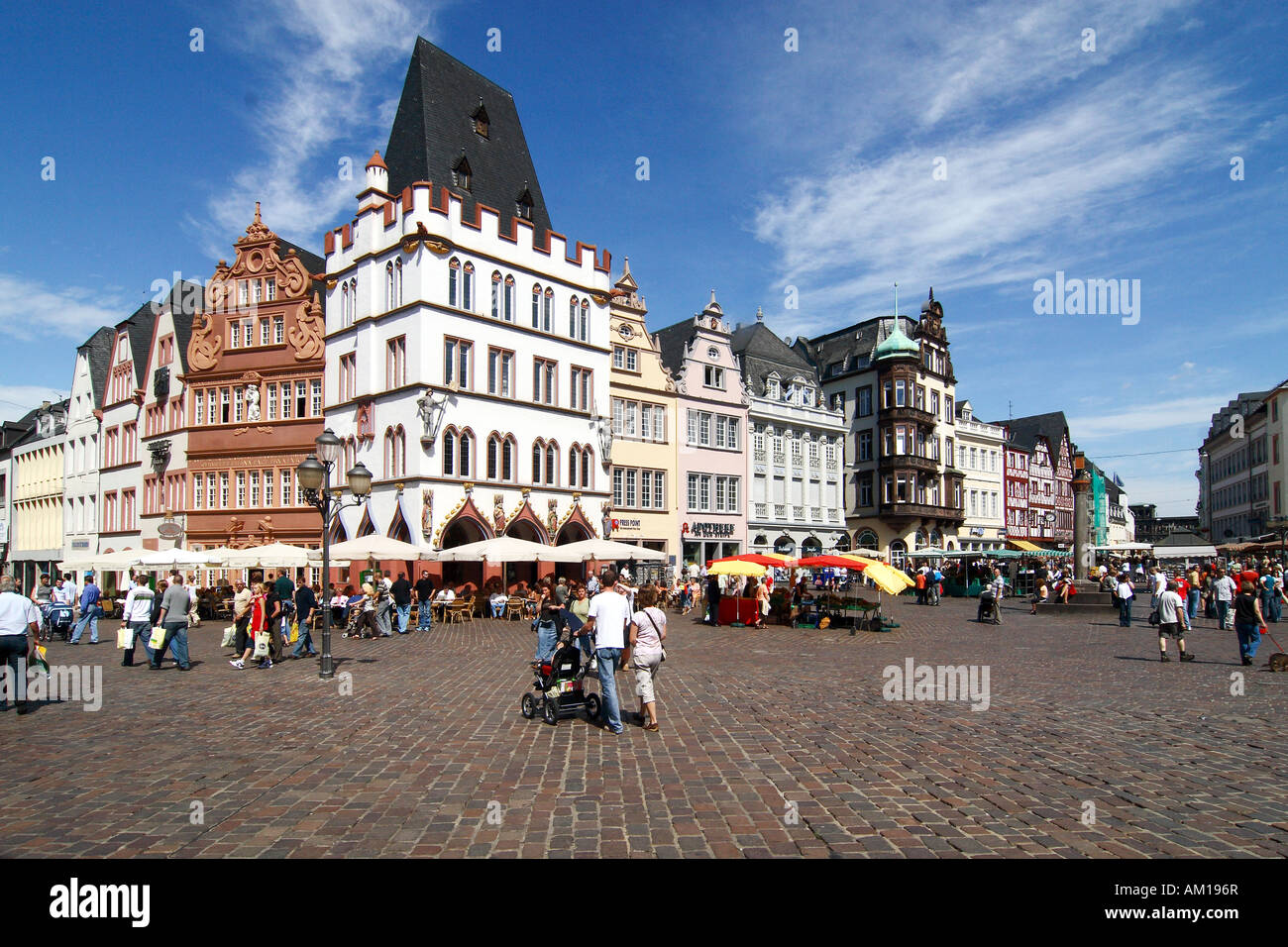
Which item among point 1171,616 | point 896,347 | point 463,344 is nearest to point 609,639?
point 1171,616

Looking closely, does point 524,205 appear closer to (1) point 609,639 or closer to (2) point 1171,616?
(2) point 1171,616

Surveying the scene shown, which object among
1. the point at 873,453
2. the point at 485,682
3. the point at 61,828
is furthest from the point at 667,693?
the point at 873,453

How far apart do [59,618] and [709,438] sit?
1259 inches

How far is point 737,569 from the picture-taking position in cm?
2469

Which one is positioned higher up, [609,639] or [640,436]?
[640,436]

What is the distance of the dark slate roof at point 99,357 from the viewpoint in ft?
172

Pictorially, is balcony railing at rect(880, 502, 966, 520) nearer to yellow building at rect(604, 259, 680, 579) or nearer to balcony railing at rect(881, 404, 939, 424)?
balcony railing at rect(881, 404, 939, 424)

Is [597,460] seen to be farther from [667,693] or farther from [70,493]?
[70,493]

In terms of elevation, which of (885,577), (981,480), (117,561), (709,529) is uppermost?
(981,480)

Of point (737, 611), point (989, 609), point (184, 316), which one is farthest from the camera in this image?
point (184, 316)

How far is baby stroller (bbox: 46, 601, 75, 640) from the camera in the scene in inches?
968

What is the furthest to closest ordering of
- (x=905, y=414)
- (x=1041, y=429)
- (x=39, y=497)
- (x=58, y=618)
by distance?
1. (x=1041, y=429)
2. (x=39, y=497)
3. (x=905, y=414)
4. (x=58, y=618)
